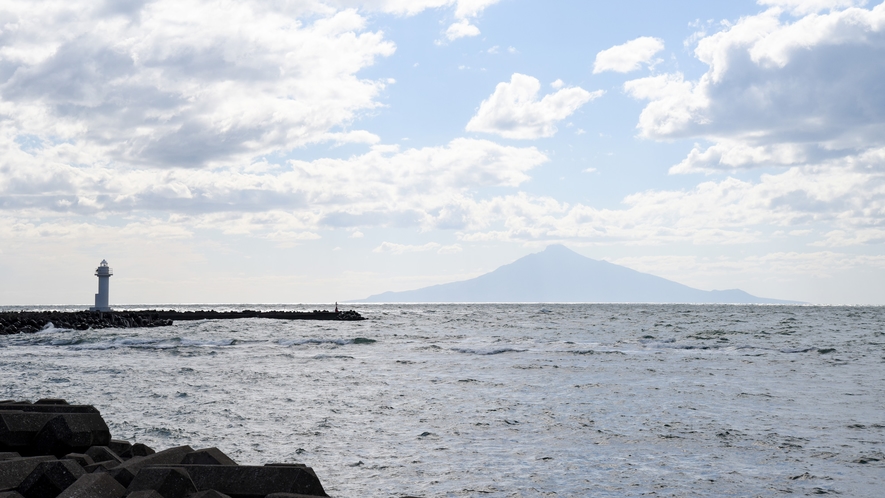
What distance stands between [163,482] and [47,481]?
978 millimetres

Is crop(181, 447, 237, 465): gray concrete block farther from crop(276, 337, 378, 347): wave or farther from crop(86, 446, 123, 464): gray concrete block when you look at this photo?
crop(276, 337, 378, 347): wave

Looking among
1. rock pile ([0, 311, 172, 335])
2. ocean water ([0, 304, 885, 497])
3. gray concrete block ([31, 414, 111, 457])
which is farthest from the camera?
rock pile ([0, 311, 172, 335])

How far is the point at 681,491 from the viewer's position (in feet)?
24.5

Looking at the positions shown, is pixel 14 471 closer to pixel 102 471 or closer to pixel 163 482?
pixel 102 471

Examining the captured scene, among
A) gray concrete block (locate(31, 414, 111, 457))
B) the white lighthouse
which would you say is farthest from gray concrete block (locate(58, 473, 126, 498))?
the white lighthouse

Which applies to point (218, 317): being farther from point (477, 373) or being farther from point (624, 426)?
point (624, 426)

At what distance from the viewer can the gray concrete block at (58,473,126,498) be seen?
4.77m

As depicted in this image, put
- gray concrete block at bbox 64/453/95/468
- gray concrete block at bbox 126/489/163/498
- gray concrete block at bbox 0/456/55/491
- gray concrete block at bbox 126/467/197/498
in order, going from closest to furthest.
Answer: gray concrete block at bbox 126/489/163/498 < gray concrete block at bbox 126/467/197/498 < gray concrete block at bbox 0/456/55/491 < gray concrete block at bbox 64/453/95/468

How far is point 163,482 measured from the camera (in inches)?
201

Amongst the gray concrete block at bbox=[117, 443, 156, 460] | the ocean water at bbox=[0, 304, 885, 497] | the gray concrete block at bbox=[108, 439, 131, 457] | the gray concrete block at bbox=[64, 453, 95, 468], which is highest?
the gray concrete block at bbox=[64, 453, 95, 468]

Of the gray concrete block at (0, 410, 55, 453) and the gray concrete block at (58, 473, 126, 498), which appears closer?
the gray concrete block at (58, 473, 126, 498)

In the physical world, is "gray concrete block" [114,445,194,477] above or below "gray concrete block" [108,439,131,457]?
above

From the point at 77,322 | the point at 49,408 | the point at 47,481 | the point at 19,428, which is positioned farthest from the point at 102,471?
the point at 77,322

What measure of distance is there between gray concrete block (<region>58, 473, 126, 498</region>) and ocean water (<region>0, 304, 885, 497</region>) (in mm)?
2833
